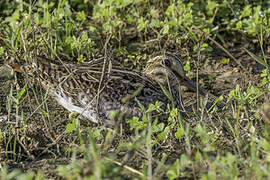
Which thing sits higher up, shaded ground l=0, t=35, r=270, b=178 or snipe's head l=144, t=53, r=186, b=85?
snipe's head l=144, t=53, r=186, b=85

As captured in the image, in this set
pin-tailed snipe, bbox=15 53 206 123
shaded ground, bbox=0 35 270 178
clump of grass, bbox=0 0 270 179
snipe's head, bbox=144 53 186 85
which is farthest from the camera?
snipe's head, bbox=144 53 186 85

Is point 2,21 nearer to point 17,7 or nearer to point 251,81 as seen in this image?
point 17,7

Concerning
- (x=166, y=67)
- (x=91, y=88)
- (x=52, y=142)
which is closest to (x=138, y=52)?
(x=166, y=67)

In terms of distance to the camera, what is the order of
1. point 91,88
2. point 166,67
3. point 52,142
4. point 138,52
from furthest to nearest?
1. point 138,52
2. point 166,67
3. point 91,88
4. point 52,142

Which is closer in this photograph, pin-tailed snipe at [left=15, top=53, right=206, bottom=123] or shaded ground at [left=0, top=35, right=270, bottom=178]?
shaded ground at [left=0, top=35, right=270, bottom=178]

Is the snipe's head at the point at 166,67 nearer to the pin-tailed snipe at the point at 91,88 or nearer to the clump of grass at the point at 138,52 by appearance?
the clump of grass at the point at 138,52

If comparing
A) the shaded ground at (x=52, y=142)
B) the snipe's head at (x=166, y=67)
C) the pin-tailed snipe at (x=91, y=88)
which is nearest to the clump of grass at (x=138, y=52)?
the shaded ground at (x=52, y=142)

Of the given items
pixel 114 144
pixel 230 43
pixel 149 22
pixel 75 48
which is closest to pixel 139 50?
pixel 149 22

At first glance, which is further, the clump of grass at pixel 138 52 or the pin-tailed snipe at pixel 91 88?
the pin-tailed snipe at pixel 91 88

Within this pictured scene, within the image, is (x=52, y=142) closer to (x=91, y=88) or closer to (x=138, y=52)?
(x=91, y=88)

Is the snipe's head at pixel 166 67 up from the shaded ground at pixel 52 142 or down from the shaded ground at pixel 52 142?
up

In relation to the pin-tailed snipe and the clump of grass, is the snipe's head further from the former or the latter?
the pin-tailed snipe

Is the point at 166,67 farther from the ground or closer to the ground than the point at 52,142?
farther from the ground

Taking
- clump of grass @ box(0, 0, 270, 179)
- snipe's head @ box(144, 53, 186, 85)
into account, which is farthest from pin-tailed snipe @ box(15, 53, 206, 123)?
snipe's head @ box(144, 53, 186, 85)
